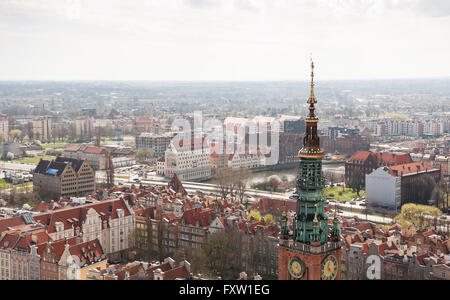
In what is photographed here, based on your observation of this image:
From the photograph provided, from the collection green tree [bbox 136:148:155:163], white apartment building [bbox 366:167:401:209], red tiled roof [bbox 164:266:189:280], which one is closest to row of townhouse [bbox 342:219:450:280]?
red tiled roof [bbox 164:266:189:280]

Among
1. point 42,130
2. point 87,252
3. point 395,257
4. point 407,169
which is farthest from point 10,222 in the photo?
point 42,130

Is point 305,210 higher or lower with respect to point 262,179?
higher

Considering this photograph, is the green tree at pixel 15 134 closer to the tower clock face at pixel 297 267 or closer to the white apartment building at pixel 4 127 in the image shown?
the white apartment building at pixel 4 127

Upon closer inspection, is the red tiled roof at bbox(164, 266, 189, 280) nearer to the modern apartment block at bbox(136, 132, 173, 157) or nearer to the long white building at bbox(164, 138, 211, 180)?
the long white building at bbox(164, 138, 211, 180)

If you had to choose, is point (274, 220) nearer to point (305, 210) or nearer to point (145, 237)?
point (145, 237)

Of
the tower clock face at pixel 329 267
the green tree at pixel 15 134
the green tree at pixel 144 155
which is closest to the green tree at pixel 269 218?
the tower clock face at pixel 329 267

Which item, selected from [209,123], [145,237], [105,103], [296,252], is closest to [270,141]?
[209,123]
